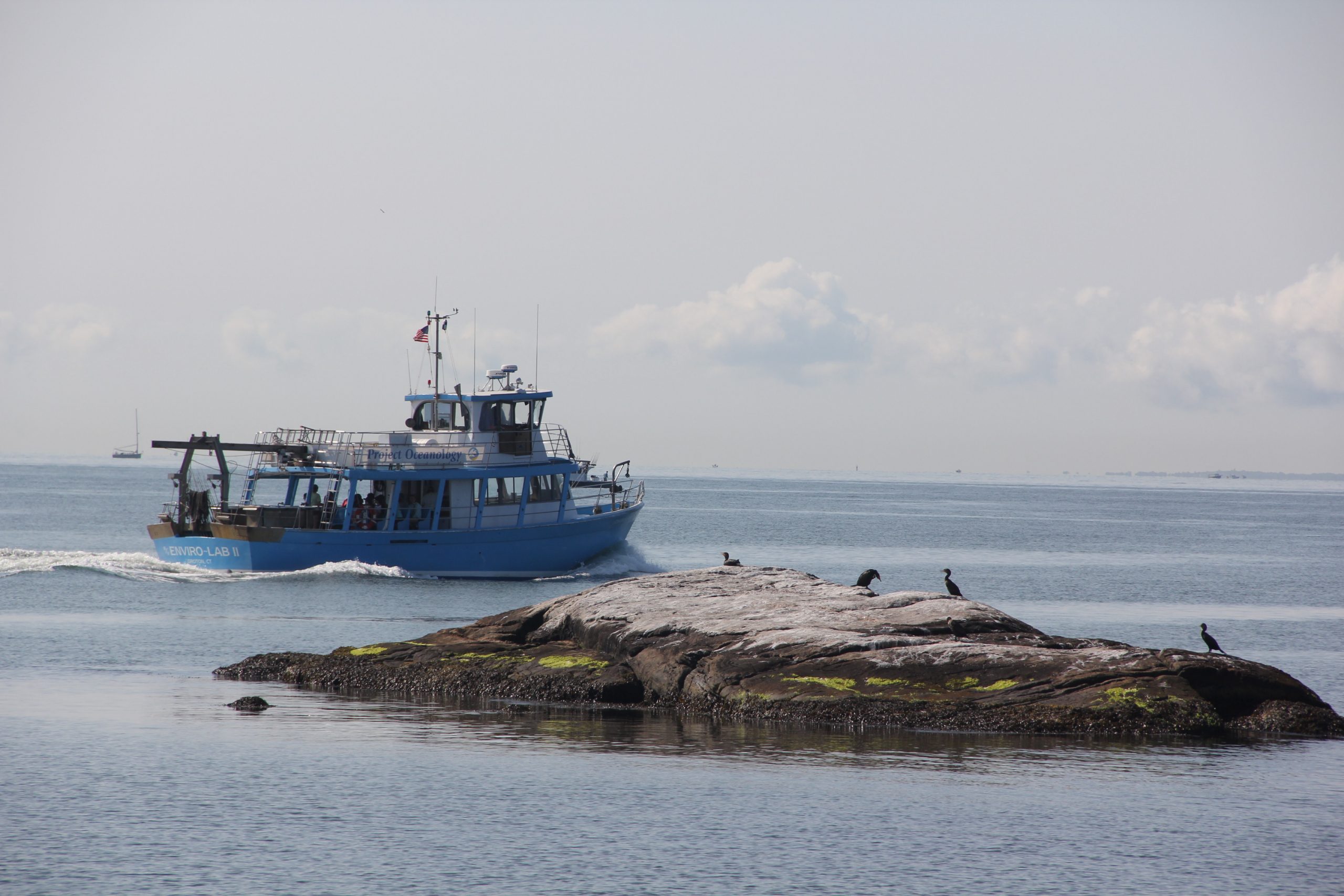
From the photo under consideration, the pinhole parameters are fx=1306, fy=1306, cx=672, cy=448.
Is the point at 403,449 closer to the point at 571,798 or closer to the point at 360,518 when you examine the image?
the point at 360,518

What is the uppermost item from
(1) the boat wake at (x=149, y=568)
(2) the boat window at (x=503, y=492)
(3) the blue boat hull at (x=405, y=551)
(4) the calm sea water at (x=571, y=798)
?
(2) the boat window at (x=503, y=492)

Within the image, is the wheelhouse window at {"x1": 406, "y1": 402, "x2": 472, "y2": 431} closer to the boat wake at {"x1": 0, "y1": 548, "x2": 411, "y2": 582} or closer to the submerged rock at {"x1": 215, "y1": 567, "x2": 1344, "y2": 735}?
the boat wake at {"x1": 0, "y1": 548, "x2": 411, "y2": 582}

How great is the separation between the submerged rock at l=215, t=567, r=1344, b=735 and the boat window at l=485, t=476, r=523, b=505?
1892 cm

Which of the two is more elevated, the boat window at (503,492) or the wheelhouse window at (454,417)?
the wheelhouse window at (454,417)

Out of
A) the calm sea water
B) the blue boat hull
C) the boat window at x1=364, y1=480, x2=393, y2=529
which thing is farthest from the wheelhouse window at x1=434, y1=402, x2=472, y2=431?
the calm sea water

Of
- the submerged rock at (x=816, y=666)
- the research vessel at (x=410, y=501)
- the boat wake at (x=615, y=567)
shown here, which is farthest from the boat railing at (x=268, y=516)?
the submerged rock at (x=816, y=666)

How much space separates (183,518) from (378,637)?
15702mm

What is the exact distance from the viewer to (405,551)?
4594 centimetres

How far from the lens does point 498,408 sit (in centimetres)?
4725

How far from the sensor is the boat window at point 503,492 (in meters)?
47.2

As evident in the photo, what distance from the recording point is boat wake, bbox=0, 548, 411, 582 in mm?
44906

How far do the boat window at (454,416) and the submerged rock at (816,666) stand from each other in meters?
19.2

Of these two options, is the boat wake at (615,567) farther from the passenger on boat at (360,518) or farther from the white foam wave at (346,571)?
the passenger on boat at (360,518)

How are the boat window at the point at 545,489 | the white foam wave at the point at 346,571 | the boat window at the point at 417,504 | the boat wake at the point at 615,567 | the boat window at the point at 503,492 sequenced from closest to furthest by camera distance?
the white foam wave at the point at 346,571 → the boat window at the point at 417,504 → the boat window at the point at 503,492 → the boat window at the point at 545,489 → the boat wake at the point at 615,567
